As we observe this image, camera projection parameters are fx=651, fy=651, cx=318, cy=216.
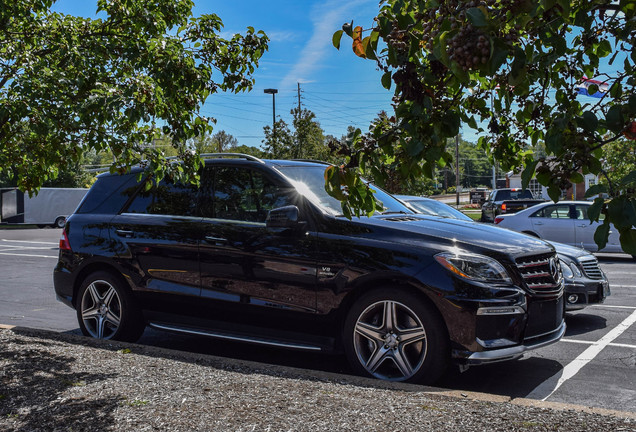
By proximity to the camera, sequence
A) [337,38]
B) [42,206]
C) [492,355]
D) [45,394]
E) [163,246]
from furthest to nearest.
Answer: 1. [42,206]
2. [163,246]
3. [492,355]
4. [45,394]
5. [337,38]

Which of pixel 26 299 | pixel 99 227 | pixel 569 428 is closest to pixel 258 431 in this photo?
pixel 569 428

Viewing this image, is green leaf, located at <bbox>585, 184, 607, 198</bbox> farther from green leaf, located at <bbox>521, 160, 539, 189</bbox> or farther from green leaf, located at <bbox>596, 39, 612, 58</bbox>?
green leaf, located at <bbox>596, 39, 612, 58</bbox>

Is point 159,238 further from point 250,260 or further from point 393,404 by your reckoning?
point 393,404

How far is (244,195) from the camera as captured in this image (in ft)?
19.6

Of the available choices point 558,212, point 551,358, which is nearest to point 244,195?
point 551,358

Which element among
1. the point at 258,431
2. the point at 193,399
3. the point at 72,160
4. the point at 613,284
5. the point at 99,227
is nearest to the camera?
the point at 258,431

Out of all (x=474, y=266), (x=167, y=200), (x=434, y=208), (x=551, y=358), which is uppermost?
(x=167, y=200)

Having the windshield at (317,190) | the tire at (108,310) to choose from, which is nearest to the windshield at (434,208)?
the windshield at (317,190)

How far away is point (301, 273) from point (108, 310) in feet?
7.38

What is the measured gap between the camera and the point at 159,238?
616cm

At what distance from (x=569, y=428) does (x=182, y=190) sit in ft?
13.8

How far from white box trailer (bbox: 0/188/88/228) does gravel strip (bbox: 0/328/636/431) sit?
37344mm

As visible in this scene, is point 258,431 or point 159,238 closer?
point 258,431

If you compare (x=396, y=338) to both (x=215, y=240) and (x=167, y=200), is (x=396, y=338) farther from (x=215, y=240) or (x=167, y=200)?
(x=167, y=200)
